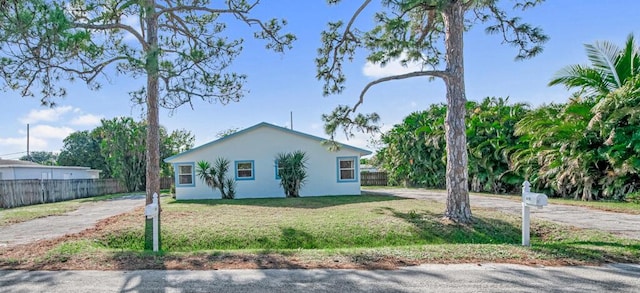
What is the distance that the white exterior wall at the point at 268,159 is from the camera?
17.7 metres

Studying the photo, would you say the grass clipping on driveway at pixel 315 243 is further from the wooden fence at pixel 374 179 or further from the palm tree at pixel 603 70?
the wooden fence at pixel 374 179

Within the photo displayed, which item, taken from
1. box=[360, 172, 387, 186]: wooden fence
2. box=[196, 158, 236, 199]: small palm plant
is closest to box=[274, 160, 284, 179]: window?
box=[196, 158, 236, 199]: small palm plant

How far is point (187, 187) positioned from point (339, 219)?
1081cm

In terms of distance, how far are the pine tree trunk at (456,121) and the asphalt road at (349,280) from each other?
3.88 m

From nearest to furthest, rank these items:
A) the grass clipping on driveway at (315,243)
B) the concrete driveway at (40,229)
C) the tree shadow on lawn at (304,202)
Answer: the grass clipping on driveway at (315,243), the concrete driveway at (40,229), the tree shadow on lawn at (304,202)

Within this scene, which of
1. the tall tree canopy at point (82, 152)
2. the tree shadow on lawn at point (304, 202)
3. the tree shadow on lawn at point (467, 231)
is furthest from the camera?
the tall tree canopy at point (82, 152)

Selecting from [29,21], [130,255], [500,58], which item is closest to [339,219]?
[130,255]

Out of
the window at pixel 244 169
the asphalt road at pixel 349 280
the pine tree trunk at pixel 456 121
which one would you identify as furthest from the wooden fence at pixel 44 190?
the pine tree trunk at pixel 456 121

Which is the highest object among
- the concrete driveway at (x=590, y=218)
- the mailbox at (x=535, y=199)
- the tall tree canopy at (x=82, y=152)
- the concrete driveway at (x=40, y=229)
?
the tall tree canopy at (x=82, y=152)

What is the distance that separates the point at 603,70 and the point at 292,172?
12022 mm

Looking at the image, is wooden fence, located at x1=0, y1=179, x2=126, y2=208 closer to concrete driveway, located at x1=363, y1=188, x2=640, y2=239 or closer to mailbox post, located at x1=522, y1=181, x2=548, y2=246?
concrete driveway, located at x1=363, y1=188, x2=640, y2=239

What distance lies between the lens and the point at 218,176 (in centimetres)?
1712

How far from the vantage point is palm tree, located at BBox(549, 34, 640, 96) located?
41.2ft

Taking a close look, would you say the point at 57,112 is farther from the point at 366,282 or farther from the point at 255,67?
the point at 366,282
